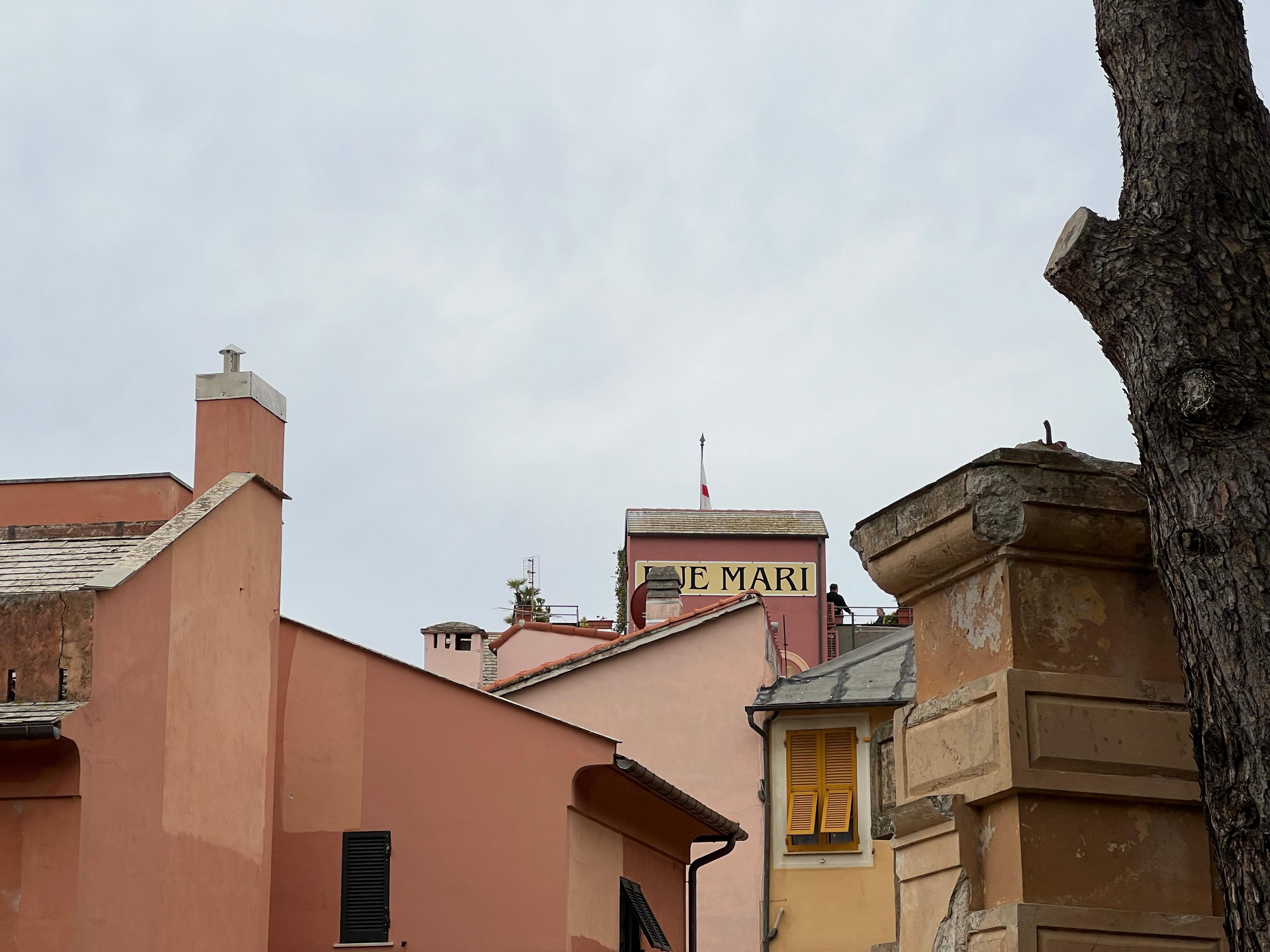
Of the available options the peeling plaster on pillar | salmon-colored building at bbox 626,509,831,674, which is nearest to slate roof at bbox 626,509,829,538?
salmon-colored building at bbox 626,509,831,674

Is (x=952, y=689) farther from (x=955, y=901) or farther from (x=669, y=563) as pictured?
(x=669, y=563)

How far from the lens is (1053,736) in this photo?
4223 millimetres

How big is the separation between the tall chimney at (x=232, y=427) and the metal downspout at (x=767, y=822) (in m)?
9.55

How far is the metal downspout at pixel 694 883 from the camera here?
1875 cm

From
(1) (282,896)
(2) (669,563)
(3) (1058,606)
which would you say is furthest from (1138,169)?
(2) (669,563)

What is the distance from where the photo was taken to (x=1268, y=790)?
11.8ft

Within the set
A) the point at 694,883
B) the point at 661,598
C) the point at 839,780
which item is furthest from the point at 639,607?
the point at 694,883

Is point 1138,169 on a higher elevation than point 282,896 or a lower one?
higher

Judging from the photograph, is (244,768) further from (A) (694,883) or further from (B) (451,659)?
(B) (451,659)

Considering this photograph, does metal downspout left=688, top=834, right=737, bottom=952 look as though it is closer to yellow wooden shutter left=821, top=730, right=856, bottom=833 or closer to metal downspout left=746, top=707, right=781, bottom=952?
metal downspout left=746, top=707, right=781, bottom=952

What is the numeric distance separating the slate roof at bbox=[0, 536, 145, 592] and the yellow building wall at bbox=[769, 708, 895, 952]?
11.1 metres

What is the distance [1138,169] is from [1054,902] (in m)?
1.99

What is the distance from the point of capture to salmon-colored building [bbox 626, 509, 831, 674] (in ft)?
118

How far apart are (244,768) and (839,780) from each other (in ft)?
33.6
